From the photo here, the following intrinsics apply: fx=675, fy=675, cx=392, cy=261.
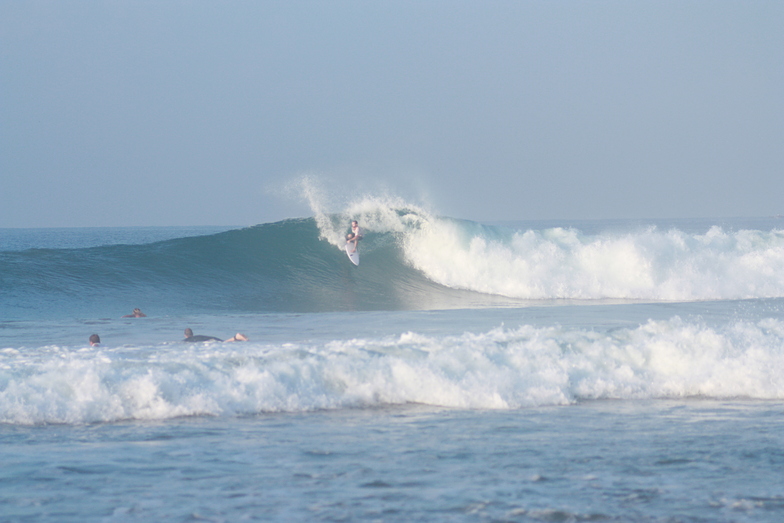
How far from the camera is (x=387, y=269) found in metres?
20.8

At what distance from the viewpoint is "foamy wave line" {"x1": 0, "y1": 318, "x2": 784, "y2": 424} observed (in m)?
6.71

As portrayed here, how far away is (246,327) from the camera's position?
1236cm

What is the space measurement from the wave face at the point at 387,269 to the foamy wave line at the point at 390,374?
758 cm

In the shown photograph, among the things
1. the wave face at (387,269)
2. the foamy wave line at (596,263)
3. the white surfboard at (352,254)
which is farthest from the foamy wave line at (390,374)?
the white surfboard at (352,254)

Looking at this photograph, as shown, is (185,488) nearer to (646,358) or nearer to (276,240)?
(646,358)

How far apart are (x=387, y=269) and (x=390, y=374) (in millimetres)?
13336

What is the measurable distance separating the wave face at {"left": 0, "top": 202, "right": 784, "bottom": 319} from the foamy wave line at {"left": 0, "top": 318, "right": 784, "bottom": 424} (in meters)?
7.58

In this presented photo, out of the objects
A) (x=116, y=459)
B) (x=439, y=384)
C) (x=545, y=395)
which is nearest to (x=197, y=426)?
(x=116, y=459)

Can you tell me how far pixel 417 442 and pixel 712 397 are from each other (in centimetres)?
386

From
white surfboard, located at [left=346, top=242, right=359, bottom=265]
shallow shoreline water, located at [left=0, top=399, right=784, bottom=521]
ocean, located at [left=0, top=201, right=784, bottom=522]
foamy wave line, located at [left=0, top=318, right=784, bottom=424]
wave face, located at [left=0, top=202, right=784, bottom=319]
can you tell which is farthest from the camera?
white surfboard, located at [left=346, top=242, right=359, bottom=265]

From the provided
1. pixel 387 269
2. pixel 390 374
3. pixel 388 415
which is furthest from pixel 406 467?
pixel 387 269

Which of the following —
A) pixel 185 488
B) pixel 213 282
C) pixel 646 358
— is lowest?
pixel 185 488

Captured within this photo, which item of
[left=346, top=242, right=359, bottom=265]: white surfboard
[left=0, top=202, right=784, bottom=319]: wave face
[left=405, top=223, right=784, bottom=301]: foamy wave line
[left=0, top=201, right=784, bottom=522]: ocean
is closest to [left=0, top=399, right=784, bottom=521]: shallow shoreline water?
[left=0, top=201, right=784, bottom=522]: ocean

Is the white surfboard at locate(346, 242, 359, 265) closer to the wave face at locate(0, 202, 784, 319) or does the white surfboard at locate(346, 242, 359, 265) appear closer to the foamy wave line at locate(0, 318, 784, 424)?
the wave face at locate(0, 202, 784, 319)
